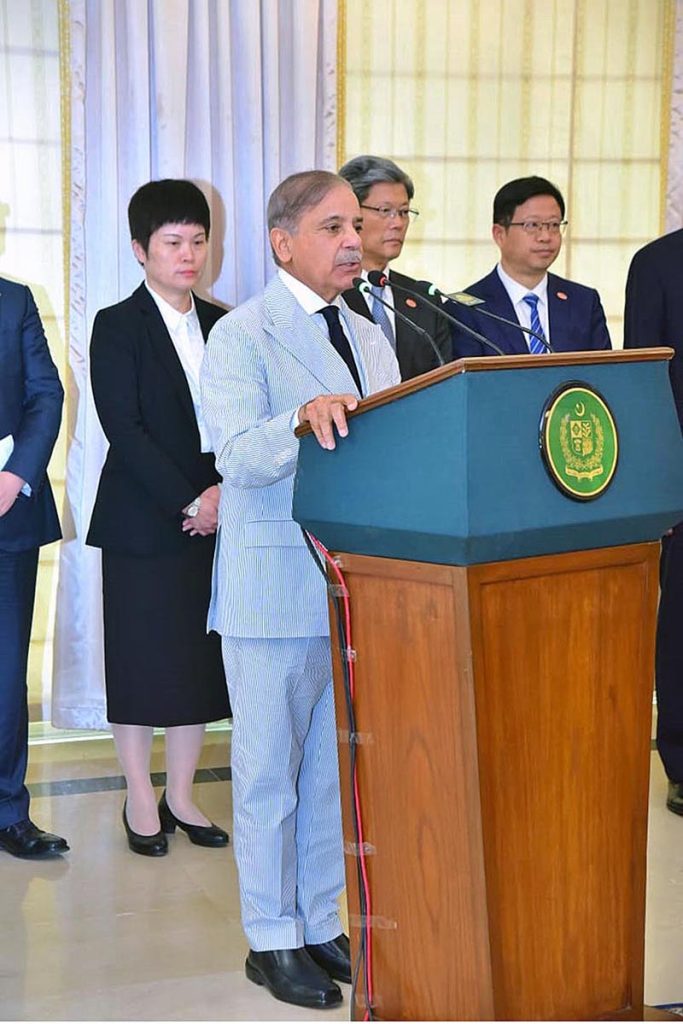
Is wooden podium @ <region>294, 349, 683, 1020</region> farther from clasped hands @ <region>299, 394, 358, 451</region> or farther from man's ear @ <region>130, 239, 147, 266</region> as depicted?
man's ear @ <region>130, 239, 147, 266</region>

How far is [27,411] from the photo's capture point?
372cm

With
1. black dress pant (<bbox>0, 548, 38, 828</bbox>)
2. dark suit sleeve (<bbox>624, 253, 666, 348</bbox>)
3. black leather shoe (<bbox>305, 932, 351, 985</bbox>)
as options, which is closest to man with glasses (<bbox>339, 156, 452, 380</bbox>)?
dark suit sleeve (<bbox>624, 253, 666, 348</bbox>)

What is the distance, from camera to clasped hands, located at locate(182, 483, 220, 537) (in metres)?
3.60

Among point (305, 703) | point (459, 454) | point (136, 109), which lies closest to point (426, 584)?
point (459, 454)

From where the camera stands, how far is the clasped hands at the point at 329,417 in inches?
78.0

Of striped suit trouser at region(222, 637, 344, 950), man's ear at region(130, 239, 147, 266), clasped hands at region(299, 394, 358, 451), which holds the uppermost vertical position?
man's ear at region(130, 239, 147, 266)

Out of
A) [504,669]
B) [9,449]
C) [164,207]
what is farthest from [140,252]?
[504,669]

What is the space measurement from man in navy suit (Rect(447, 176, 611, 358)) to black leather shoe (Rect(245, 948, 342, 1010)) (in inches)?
71.9

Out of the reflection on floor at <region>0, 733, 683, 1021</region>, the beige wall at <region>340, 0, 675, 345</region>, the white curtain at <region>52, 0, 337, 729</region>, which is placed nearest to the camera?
the reflection on floor at <region>0, 733, 683, 1021</region>

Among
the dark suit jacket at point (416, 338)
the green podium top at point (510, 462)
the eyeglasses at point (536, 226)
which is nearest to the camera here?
the green podium top at point (510, 462)

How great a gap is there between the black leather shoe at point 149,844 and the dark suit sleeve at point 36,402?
98 centimetres

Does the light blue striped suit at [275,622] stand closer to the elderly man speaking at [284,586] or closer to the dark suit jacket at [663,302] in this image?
the elderly man speaking at [284,586]

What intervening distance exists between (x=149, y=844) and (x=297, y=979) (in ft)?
3.40

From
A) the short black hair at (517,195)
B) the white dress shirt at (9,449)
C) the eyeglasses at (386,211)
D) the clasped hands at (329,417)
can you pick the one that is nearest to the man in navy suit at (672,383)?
the short black hair at (517,195)
